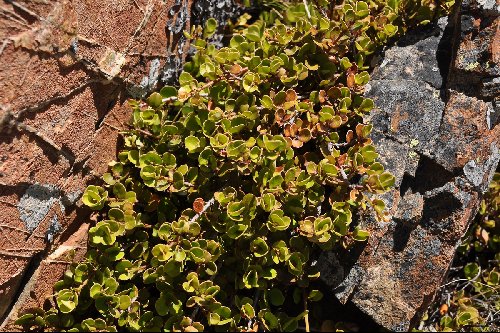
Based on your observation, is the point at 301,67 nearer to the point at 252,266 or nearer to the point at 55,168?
the point at 252,266

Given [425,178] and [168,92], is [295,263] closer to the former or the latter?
[425,178]

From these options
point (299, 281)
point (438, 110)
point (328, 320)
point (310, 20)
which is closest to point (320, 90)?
point (310, 20)

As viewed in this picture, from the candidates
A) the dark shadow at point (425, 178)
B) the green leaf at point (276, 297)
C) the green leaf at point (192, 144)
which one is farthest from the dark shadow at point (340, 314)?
the green leaf at point (192, 144)

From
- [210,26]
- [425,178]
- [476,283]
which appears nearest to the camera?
[425,178]

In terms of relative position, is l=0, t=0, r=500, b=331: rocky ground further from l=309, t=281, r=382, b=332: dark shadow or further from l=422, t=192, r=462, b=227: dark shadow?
l=309, t=281, r=382, b=332: dark shadow

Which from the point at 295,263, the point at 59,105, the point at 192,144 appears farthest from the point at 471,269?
the point at 59,105

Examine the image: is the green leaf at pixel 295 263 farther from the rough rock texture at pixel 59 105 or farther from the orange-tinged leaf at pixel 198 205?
the rough rock texture at pixel 59 105

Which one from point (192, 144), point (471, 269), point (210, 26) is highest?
point (210, 26)
